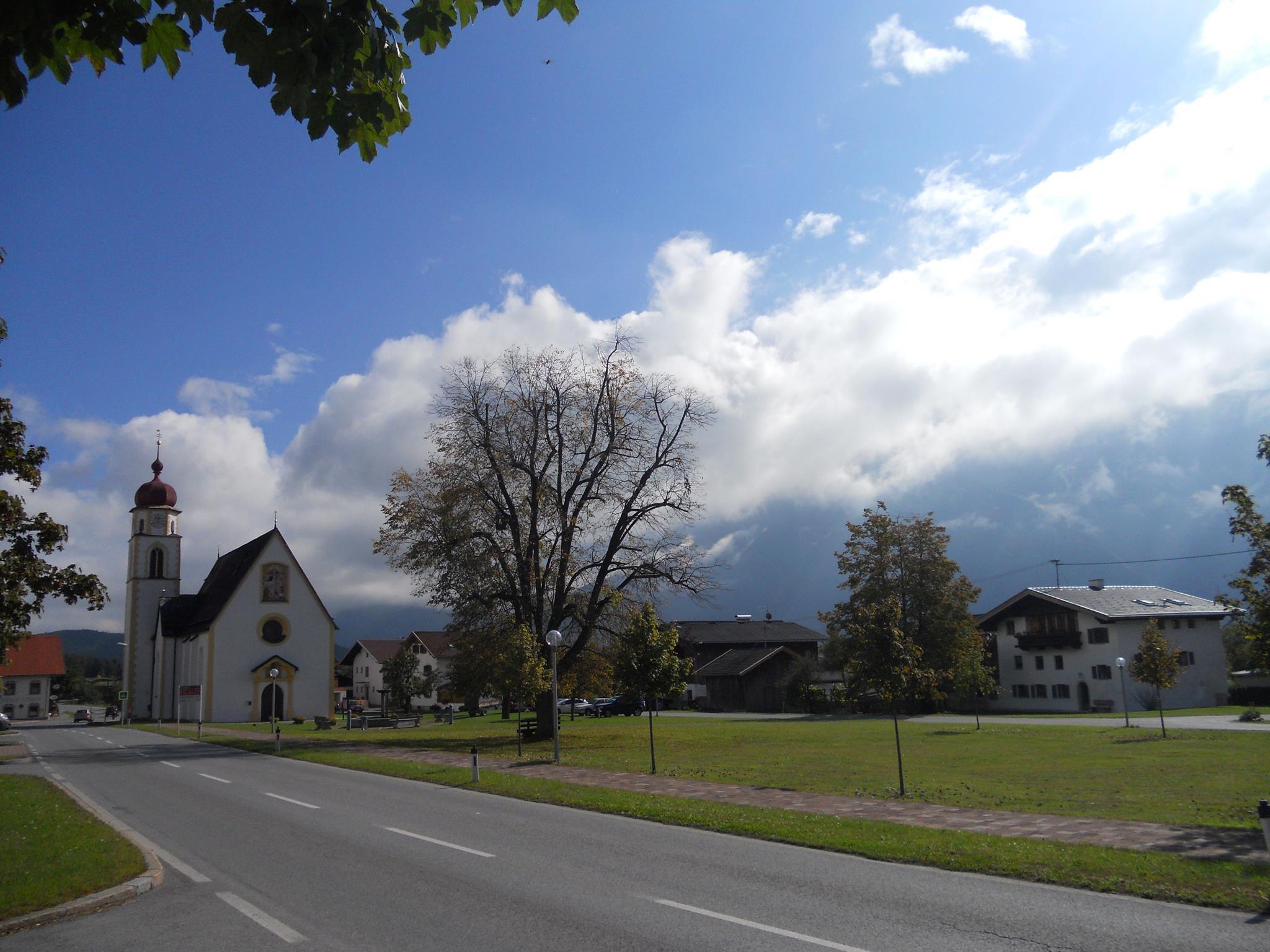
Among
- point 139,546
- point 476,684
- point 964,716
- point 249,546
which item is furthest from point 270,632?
point 964,716

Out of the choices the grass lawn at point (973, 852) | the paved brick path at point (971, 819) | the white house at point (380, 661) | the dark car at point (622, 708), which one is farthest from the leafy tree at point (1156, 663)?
the white house at point (380, 661)

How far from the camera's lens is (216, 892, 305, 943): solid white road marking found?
789 centimetres

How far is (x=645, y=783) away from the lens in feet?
64.6

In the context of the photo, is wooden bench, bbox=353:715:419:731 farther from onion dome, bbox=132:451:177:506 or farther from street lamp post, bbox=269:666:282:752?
onion dome, bbox=132:451:177:506

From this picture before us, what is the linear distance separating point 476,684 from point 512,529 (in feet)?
20.6

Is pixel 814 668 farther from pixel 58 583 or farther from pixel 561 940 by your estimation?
pixel 561 940

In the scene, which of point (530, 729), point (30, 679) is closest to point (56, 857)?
point (530, 729)

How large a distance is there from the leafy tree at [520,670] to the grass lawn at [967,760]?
215cm

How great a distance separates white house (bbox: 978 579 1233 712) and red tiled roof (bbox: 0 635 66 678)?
10244 cm

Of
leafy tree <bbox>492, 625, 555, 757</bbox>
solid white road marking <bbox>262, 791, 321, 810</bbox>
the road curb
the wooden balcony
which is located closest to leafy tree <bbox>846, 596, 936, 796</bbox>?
solid white road marking <bbox>262, 791, 321, 810</bbox>

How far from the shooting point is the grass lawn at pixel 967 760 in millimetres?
15766

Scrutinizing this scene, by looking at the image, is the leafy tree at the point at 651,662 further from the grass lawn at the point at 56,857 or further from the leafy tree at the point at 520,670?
the grass lawn at the point at 56,857

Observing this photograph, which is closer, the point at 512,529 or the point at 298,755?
the point at 298,755

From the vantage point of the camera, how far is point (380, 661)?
107 meters
